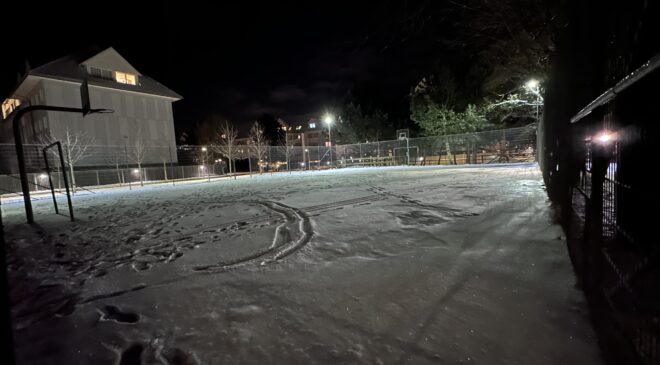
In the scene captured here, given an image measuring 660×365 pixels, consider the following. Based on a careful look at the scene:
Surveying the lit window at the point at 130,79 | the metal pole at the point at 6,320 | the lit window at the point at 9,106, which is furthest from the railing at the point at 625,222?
the lit window at the point at 9,106

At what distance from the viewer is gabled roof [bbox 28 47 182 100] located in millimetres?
22391

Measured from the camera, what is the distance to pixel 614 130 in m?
2.38

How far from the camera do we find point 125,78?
26.2 meters

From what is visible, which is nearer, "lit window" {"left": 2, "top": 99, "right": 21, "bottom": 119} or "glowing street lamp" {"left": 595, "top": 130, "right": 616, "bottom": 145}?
"glowing street lamp" {"left": 595, "top": 130, "right": 616, "bottom": 145}

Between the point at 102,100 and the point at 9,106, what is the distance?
49.2ft

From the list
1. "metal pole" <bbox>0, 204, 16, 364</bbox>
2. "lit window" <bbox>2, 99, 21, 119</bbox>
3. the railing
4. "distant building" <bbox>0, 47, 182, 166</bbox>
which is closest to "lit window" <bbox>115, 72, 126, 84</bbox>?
"distant building" <bbox>0, 47, 182, 166</bbox>

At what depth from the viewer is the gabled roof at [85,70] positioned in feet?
73.5

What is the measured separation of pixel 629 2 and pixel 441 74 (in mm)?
25349

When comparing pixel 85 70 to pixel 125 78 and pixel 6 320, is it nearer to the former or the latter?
pixel 125 78

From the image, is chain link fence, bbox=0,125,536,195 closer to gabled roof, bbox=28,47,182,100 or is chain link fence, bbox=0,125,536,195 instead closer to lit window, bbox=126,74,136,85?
gabled roof, bbox=28,47,182,100

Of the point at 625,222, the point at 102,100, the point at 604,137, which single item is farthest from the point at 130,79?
the point at 625,222

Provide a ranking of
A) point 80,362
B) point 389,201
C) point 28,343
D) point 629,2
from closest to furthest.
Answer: point 80,362 < point 28,343 < point 629,2 < point 389,201

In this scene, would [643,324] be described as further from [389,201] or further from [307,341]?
[389,201]

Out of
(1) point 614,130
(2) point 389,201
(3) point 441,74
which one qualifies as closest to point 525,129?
(3) point 441,74
